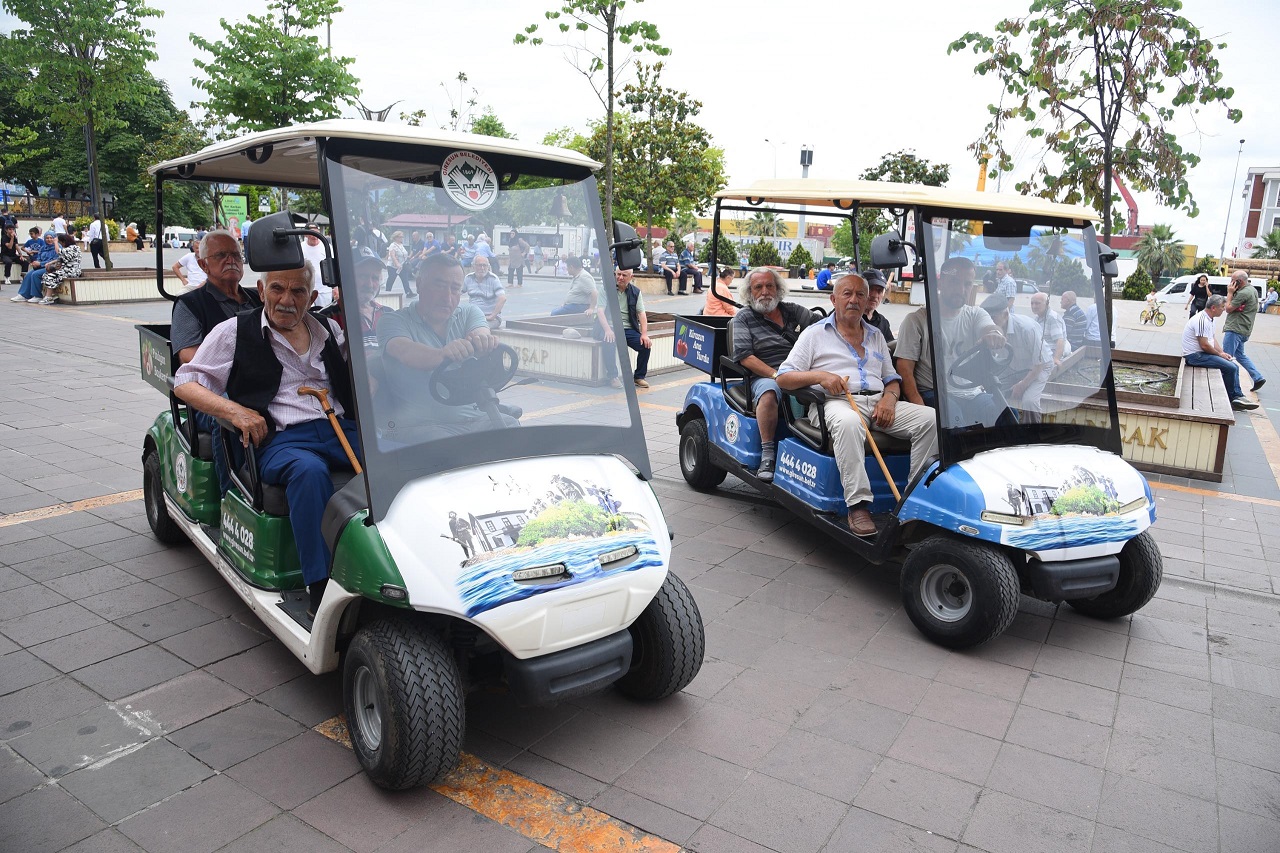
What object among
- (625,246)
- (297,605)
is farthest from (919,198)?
(297,605)

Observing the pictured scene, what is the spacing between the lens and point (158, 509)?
4969mm

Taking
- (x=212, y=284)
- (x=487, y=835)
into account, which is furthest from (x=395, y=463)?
(x=212, y=284)

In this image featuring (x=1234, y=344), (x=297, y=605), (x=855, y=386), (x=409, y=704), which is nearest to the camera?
(x=409, y=704)

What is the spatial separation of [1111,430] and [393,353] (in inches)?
143

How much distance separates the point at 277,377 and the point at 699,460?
357cm

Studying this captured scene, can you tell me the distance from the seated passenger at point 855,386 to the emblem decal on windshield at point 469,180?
2474 millimetres

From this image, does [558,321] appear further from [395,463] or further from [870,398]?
[870,398]

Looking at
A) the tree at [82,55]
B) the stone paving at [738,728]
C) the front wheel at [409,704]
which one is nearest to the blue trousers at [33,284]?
the tree at [82,55]

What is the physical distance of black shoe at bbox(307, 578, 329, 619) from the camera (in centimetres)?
335

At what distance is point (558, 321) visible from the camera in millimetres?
3211

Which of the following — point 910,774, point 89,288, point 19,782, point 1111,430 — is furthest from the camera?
point 89,288

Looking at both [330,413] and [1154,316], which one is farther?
[1154,316]

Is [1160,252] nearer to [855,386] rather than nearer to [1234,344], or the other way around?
[1234,344]

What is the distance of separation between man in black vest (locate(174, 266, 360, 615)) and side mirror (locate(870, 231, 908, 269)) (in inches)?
97.9
